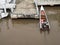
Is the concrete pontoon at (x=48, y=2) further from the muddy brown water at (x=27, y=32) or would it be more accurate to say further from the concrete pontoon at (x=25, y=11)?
the muddy brown water at (x=27, y=32)

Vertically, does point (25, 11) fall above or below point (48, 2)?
below

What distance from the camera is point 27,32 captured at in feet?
17.8

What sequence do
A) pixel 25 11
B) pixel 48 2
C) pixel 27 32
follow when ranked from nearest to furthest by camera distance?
pixel 27 32, pixel 25 11, pixel 48 2

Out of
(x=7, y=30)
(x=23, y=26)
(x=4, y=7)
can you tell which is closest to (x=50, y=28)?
(x=23, y=26)

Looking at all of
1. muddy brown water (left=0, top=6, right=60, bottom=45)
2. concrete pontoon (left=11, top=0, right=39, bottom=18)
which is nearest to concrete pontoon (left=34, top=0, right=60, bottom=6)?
concrete pontoon (left=11, top=0, right=39, bottom=18)

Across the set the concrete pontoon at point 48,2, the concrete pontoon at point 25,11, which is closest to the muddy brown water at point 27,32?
the concrete pontoon at point 25,11

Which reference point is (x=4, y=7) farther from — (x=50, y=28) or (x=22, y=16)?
(x=50, y=28)

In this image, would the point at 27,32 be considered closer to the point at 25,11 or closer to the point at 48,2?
the point at 25,11

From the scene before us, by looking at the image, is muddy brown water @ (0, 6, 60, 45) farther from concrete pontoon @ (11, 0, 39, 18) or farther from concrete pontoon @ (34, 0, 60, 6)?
concrete pontoon @ (34, 0, 60, 6)

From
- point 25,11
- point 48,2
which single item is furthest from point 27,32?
point 48,2

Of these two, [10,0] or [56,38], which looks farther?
[10,0]

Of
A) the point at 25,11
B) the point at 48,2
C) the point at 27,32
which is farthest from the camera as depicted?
the point at 48,2

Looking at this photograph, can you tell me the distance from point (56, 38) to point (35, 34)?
0.64 meters

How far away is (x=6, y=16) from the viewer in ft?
20.7
